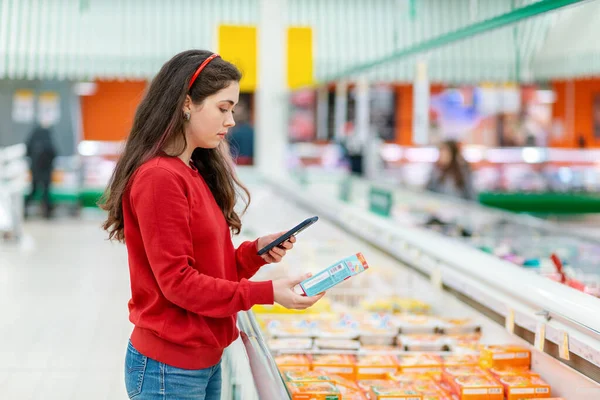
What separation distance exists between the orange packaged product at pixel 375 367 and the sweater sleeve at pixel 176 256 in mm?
952

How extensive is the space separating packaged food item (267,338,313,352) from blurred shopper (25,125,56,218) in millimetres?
11712

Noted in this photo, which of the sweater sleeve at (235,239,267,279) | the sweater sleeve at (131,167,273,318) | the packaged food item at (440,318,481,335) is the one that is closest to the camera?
the sweater sleeve at (131,167,273,318)

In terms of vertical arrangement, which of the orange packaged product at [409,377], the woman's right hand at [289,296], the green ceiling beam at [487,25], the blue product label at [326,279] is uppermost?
the green ceiling beam at [487,25]

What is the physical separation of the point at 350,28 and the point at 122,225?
1267 cm

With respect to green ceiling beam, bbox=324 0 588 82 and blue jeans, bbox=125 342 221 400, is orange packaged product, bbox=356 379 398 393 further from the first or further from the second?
green ceiling beam, bbox=324 0 588 82

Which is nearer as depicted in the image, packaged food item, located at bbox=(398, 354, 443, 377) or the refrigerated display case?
the refrigerated display case

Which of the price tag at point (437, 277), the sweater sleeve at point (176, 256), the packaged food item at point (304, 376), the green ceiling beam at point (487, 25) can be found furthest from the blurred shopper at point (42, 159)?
the sweater sleeve at point (176, 256)

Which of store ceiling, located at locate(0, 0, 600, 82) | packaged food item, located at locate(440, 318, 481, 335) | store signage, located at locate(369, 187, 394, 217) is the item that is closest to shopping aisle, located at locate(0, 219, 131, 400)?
packaged food item, located at locate(440, 318, 481, 335)

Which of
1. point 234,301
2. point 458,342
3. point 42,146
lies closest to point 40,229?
point 42,146

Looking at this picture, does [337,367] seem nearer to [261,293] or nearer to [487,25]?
[261,293]

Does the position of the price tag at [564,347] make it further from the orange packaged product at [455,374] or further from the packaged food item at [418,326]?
the packaged food item at [418,326]

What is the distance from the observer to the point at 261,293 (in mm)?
1962

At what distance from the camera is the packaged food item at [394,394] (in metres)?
2.43

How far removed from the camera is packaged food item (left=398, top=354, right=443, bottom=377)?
2.84 metres
